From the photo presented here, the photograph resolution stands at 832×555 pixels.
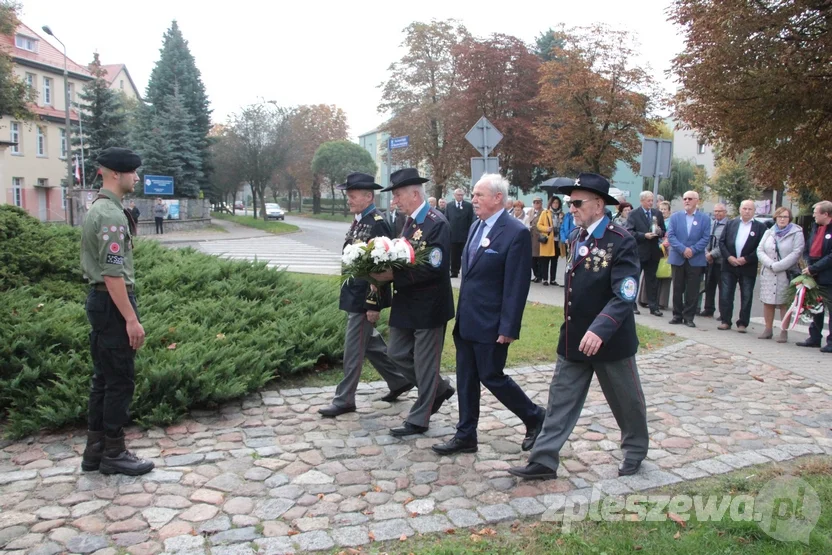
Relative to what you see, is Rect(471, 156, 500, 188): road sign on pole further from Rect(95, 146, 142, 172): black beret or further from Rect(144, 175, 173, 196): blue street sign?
Rect(144, 175, 173, 196): blue street sign

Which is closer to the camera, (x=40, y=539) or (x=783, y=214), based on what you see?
(x=40, y=539)

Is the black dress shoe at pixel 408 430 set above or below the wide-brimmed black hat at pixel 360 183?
below

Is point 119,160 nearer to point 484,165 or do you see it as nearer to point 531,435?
point 531,435

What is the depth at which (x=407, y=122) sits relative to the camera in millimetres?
46750

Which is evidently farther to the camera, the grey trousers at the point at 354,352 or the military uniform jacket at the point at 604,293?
the grey trousers at the point at 354,352

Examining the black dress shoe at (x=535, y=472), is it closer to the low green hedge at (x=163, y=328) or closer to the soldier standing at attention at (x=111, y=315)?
the soldier standing at attention at (x=111, y=315)

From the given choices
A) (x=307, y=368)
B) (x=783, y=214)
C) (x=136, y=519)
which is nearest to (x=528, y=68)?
(x=783, y=214)

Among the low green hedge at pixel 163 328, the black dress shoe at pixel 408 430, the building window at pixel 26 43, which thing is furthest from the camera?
the building window at pixel 26 43

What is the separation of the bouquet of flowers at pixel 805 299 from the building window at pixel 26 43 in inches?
2264

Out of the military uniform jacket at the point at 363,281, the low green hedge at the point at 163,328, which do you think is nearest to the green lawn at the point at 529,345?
the low green hedge at the point at 163,328

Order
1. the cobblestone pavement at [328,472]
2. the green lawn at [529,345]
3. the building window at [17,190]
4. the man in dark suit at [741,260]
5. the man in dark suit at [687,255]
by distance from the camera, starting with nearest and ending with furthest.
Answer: the cobblestone pavement at [328,472], the green lawn at [529,345], the man in dark suit at [741,260], the man in dark suit at [687,255], the building window at [17,190]

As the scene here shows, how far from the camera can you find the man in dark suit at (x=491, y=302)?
475cm

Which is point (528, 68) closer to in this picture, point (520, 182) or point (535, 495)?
point (520, 182)

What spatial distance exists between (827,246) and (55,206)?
5759 centimetres
